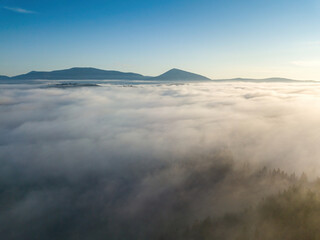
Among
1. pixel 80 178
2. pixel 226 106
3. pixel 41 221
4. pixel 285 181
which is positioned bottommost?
pixel 41 221

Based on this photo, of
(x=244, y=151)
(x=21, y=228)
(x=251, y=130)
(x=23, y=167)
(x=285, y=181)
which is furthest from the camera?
(x=251, y=130)

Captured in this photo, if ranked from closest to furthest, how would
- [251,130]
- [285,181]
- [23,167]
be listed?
[285,181], [23,167], [251,130]

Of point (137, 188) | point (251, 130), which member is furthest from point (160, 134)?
point (251, 130)

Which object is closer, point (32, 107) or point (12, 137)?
point (12, 137)

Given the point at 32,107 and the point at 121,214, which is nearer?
the point at 121,214

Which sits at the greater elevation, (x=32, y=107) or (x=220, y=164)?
(x=32, y=107)

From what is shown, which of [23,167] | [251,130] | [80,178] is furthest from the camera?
[251,130]

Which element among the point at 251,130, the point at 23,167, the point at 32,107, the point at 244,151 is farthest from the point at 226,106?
the point at 32,107

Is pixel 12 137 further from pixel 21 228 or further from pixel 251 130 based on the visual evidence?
pixel 251 130

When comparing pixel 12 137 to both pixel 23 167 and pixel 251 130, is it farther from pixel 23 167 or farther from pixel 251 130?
pixel 251 130
